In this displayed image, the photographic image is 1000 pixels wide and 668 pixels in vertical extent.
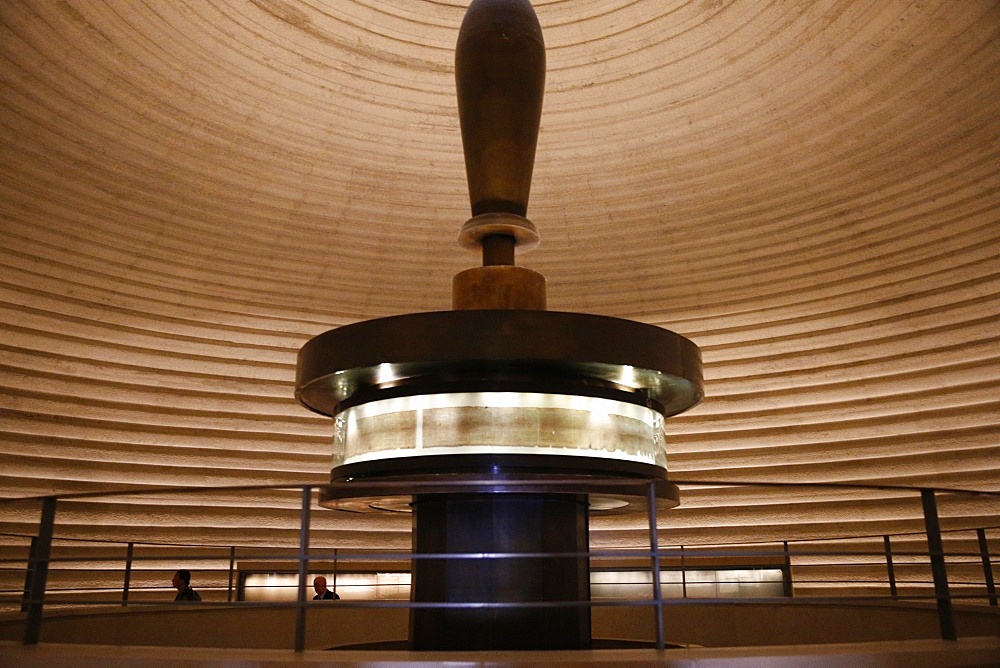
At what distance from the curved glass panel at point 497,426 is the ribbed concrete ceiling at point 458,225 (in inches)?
200

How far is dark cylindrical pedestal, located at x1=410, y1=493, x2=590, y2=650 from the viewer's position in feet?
14.6

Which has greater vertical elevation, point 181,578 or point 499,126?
point 499,126

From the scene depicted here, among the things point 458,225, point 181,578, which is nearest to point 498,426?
point 181,578

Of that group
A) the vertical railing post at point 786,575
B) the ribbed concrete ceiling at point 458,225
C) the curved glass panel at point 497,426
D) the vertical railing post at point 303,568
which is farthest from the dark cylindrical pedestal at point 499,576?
the ribbed concrete ceiling at point 458,225

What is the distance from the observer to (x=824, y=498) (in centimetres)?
904

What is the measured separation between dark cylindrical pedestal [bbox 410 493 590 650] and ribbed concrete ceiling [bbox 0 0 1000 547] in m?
5.18

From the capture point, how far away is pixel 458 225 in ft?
37.1

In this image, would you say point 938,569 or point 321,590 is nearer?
point 938,569

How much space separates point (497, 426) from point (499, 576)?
0.78m

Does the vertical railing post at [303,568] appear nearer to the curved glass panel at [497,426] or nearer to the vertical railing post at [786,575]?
the curved glass panel at [497,426]

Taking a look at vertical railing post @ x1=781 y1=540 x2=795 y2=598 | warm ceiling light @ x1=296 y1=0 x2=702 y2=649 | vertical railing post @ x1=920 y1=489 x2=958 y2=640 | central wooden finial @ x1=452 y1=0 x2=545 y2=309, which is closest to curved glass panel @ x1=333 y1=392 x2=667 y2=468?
warm ceiling light @ x1=296 y1=0 x2=702 y2=649

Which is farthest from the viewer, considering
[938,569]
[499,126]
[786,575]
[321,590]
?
[786,575]

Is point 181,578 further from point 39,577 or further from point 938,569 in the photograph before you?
point 938,569

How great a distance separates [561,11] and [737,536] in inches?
269
